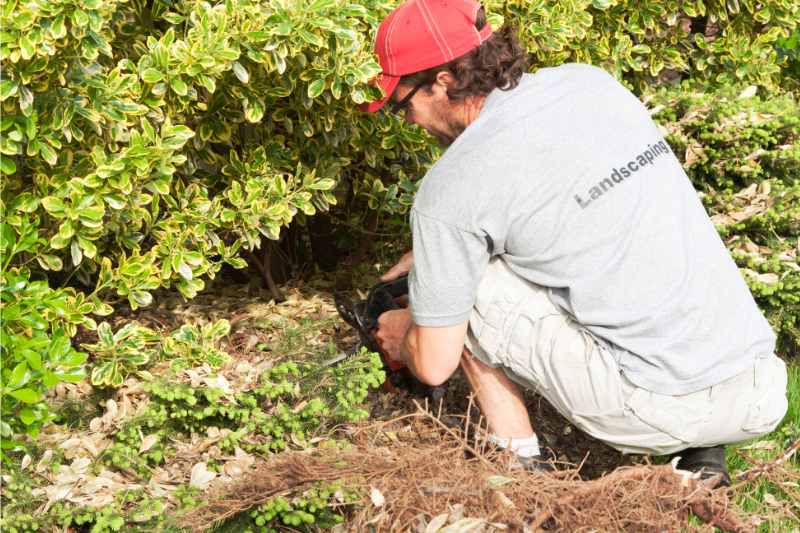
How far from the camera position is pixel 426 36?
111 inches

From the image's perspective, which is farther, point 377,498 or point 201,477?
point 201,477

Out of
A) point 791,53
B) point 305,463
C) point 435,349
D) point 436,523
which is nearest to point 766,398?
point 435,349

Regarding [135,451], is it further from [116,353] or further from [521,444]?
[521,444]

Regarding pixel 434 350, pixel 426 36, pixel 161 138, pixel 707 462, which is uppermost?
pixel 426 36

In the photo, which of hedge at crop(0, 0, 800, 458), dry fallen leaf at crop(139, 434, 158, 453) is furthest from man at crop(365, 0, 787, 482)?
dry fallen leaf at crop(139, 434, 158, 453)

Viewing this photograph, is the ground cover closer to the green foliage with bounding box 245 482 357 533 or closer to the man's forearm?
the green foliage with bounding box 245 482 357 533

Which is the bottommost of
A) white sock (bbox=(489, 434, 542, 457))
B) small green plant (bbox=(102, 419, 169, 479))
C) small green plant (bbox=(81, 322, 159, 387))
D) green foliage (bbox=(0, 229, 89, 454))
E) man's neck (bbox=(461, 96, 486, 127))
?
white sock (bbox=(489, 434, 542, 457))

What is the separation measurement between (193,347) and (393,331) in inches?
27.8

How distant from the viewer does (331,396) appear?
3238mm

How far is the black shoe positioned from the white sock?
1.52 ft

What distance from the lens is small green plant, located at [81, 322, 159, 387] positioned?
317cm

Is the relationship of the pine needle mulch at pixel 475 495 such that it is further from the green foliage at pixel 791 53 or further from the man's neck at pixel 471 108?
the green foliage at pixel 791 53

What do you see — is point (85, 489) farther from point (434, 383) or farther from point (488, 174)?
point (488, 174)

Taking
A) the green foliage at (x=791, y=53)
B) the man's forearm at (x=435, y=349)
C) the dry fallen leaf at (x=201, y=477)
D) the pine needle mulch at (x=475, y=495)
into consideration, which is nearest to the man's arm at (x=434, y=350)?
the man's forearm at (x=435, y=349)
